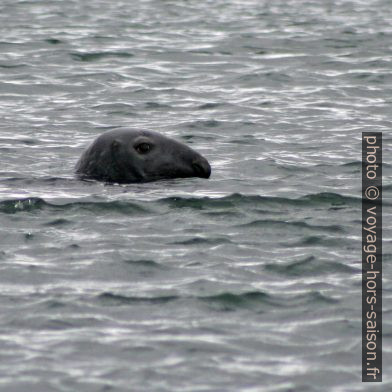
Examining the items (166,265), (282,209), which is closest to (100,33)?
(282,209)

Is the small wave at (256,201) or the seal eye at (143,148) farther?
the seal eye at (143,148)

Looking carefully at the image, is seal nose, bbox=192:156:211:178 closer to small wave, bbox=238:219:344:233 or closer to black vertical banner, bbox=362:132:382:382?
black vertical banner, bbox=362:132:382:382

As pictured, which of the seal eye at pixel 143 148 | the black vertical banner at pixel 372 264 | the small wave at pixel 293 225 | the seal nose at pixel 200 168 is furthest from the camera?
the seal nose at pixel 200 168

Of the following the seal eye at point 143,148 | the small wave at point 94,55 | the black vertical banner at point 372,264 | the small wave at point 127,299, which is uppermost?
the seal eye at point 143,148

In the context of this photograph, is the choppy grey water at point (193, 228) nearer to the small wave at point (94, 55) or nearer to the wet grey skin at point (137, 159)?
the small wave at point (94, 55)

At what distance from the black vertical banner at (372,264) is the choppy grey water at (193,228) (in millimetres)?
75

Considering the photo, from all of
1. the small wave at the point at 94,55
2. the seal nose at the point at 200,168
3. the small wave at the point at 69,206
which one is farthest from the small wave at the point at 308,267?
the small wave at the point at 94,55

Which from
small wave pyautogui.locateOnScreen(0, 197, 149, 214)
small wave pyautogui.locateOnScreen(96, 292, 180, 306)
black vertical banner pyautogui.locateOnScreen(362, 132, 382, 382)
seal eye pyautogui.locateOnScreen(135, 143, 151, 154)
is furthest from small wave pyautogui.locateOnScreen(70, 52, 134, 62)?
small wave pyautogui.locateOnScreen(96, 292, 180, 306)

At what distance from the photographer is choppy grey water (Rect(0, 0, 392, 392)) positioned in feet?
23.7

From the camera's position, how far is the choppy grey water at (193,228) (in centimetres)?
723

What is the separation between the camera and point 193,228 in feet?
33.0

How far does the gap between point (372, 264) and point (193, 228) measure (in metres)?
1.77

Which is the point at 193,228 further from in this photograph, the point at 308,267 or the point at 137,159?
the point at 137,159

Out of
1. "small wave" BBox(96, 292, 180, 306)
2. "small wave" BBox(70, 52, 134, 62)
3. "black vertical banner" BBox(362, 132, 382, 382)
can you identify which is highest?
"small wave" BBox(70, 52, 134, 62)
